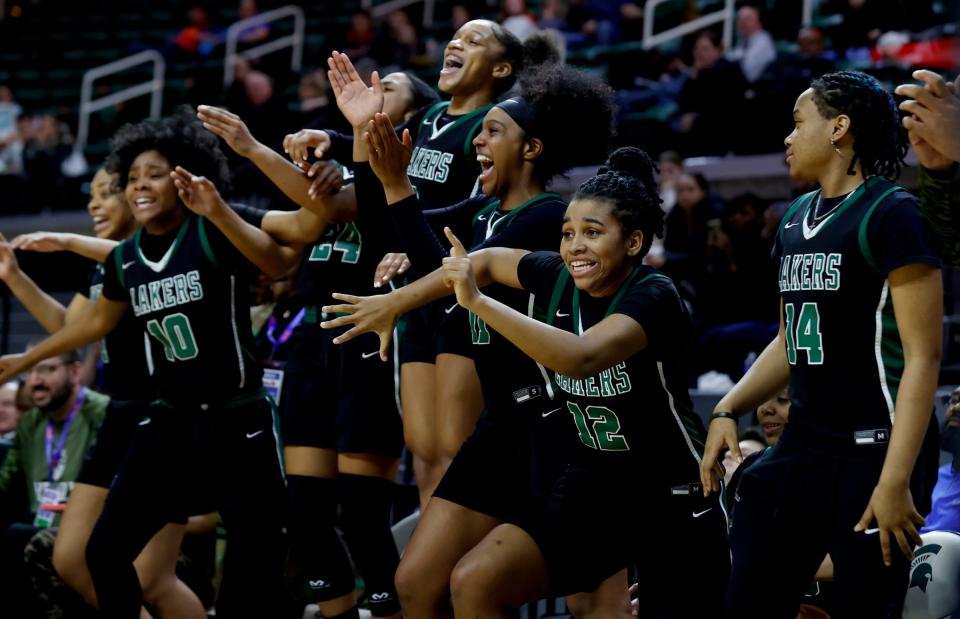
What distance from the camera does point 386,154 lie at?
4.24m

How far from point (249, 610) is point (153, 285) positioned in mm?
1298

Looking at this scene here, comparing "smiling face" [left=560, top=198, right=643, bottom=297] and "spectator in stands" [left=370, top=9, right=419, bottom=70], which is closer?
"smiling face" [left=560, top=198, right=643, bottom=297]

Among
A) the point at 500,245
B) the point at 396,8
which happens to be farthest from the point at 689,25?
the point at 500,245

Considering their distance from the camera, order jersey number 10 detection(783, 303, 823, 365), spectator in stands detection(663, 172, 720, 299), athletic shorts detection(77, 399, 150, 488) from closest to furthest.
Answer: jersey number 10 detection(783, 303, 823, 365) → athletic shorts detection(77, 399, 150, 488) → spectator in stands detection(663, 172, 720, 299)

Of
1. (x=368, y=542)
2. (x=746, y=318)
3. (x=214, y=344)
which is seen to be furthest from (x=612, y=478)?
(x=746, y=318)

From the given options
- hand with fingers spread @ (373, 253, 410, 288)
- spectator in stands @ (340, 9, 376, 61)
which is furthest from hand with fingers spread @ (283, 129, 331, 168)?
spectator in stands @ (340, 9, 376, 61)

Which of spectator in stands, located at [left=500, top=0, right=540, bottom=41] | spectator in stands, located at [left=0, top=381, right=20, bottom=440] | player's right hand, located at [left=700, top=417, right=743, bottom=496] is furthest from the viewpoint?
spectator in stands, located at [left=500, top=0, right=540, bottom=41]

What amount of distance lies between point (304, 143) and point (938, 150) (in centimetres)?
244

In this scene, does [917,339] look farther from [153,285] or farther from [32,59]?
[32,59]

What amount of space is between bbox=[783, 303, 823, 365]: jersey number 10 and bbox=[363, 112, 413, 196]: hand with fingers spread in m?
1.24

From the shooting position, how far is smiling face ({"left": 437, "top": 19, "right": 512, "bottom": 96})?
17.2ft

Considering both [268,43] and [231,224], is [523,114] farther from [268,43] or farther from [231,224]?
[268,43]

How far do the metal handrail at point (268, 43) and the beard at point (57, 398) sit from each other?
6.75 meters

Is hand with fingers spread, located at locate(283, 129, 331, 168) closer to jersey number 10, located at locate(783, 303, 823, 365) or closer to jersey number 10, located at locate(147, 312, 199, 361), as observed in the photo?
jersey number 10, located at locate(147, 312, 199, 361)
